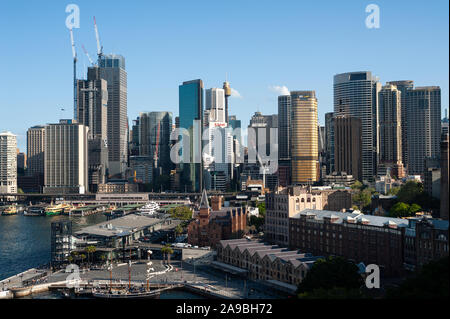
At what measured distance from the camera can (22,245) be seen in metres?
54.9

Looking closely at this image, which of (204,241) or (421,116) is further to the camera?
(421,116)

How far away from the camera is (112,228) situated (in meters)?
50.9

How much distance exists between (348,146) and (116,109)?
8135 centimetres

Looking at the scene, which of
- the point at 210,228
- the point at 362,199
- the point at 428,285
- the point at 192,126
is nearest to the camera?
the point at 428,285

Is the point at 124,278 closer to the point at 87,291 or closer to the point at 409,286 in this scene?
the point at 87,291

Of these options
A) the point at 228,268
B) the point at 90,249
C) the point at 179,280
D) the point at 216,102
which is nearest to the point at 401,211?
the point at 228,268

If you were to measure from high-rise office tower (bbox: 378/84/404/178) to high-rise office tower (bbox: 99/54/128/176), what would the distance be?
74.6 metres

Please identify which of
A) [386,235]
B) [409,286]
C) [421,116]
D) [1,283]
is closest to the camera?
[409,286]

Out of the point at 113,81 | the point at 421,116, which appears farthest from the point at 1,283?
the point at 113,81

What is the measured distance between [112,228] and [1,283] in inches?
585

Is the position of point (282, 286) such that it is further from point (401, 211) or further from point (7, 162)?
point (7, 162)

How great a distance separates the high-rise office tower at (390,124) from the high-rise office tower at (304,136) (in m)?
23.9

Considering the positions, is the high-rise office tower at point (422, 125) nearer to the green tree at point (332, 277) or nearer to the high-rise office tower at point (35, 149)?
the green tree at point (332, 277)

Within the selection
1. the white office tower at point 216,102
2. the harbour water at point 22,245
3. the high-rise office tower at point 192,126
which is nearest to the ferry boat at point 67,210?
the harbour water at point 22,245
